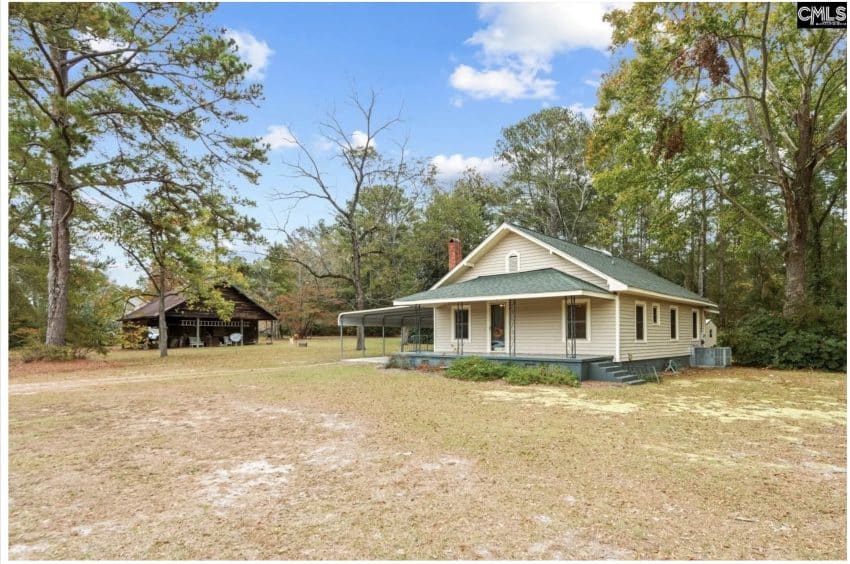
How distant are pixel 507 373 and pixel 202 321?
2903cm

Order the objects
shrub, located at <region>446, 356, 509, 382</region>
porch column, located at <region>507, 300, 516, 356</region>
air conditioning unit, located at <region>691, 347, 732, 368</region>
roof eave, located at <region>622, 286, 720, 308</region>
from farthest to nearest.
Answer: air conditioning unit, located at <region>691, 347, 732, 368</region> < porch column, located at <region>507, 300, 516, 356</region> < roof eave, located at <region>622, 286, 720, 308</region> < shrub, located at <region>446, 356, 509, 382</region>

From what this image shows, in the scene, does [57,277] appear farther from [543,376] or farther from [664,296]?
[664,296]

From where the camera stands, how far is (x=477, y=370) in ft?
45.6

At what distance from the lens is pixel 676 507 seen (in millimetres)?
4219

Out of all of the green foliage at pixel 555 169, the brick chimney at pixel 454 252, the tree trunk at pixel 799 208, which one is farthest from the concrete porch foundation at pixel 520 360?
the green foliage at pixel 555 169

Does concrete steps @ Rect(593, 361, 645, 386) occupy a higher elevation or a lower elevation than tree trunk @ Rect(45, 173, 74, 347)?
lower

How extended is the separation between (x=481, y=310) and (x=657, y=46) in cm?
1098

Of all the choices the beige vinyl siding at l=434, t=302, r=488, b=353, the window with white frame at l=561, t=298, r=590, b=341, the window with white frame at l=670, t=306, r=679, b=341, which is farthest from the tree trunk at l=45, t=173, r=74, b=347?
the window with white frame at l=670, t=306, r=679, b=341

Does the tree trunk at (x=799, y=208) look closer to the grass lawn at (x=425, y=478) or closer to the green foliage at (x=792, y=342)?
the green foliage at (x=792, y=342)

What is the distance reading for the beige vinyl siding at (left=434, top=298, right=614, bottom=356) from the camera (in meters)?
14.7

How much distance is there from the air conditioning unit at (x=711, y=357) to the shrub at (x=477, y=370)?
9.67 m

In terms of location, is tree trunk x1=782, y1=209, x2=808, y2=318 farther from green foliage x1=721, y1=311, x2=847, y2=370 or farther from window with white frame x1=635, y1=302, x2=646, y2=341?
window with white frame x1=635, y1=302, x2=646, y2=341

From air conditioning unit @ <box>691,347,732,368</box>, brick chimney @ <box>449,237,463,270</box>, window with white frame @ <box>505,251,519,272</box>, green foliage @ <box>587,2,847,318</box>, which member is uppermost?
green foliage @ <box>587,2,847,318</box>

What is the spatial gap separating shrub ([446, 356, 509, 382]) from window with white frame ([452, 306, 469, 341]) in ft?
9.41
